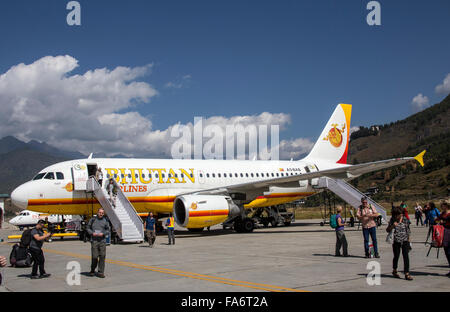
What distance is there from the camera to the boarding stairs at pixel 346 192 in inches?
971

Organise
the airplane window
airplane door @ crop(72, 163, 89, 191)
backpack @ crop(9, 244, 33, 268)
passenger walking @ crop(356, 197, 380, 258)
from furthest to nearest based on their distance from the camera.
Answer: airplane door @ crop(72, 163, 89, 191), the airplane window, passenger walking @ crop(356, 197, 380, 258), backpack @ crop(9, 244, 33, 268)

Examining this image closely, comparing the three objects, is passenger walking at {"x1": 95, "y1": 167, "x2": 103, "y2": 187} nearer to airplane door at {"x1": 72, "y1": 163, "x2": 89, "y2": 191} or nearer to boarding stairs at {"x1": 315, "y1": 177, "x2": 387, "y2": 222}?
airplane door at {"x1": 72, "y1": 163, "x2": 89, "y2": 191}

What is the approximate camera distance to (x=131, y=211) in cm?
2014

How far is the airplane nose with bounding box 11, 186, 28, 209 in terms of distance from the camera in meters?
20.4

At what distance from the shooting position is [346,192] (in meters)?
25.1

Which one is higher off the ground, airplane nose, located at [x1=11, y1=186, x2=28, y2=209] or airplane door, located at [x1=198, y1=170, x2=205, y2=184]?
airplane door, located at [x1=198, y1=170, x2=205, y2=184]

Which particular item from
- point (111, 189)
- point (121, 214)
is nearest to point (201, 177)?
point (111, 189)

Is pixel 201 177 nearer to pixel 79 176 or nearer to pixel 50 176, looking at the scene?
pixel 79 176

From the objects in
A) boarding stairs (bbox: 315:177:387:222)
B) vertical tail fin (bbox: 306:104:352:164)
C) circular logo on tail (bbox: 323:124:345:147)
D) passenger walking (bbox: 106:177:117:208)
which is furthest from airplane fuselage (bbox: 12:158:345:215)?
circular logo on tail (bbox: 323:124:345:147)

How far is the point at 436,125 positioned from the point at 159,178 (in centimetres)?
12402

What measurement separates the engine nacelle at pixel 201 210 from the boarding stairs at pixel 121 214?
2.53m

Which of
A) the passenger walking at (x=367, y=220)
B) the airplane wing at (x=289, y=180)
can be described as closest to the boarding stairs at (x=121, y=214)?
the airplane wing at (x=289, y=180)
